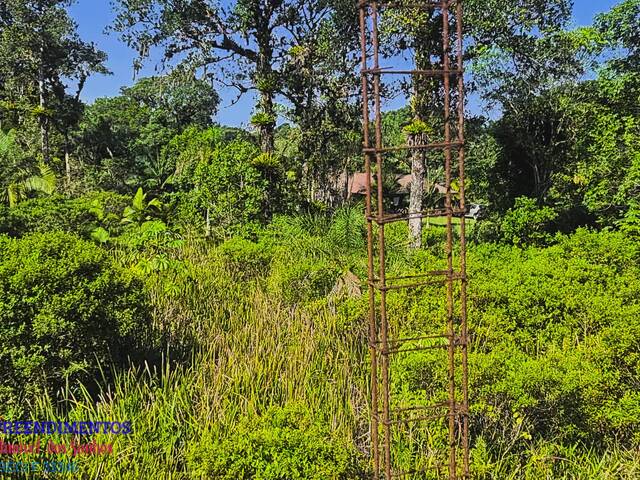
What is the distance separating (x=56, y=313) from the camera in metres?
3.10

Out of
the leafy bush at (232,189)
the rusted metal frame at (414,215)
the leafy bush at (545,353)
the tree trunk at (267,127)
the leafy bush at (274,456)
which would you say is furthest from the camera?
the tree trunk at (267,127)

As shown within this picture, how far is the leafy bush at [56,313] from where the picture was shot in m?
3.03

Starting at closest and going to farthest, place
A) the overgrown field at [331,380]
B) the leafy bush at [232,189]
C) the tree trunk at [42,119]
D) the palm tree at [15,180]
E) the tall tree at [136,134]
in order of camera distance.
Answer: the overgrown field at [331,380]
the leafy bush at [232,189]
the palm tree at [15,180]
the tree trunk at [42,119]
the tall tree at [136,134]

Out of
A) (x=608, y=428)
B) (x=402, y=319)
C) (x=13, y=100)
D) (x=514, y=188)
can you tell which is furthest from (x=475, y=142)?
(x=13, y=100)

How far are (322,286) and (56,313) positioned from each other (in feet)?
8.23

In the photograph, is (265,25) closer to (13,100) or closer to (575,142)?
(575,142)

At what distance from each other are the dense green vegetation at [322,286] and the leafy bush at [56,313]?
14mm

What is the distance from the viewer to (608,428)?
9.92ft

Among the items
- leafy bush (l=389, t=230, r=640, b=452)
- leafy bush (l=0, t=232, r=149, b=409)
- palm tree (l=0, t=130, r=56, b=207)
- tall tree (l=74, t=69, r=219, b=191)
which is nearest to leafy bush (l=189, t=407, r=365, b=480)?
leafy bush (l=389, t=230, r=640, b=452)

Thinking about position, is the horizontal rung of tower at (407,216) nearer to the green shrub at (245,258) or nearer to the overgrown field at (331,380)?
the overgrown field at (331,380)

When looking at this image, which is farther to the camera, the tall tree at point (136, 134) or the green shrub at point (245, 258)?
the tall tree at point (136, 134)

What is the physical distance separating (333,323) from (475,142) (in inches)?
314

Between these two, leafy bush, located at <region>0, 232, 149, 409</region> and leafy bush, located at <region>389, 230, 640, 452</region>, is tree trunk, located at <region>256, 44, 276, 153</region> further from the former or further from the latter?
leafy bush, located at <region>0, 232, 149, 409</region>

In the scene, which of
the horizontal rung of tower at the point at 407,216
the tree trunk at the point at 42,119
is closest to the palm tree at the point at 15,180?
the tree trunk at the point at 42,119
